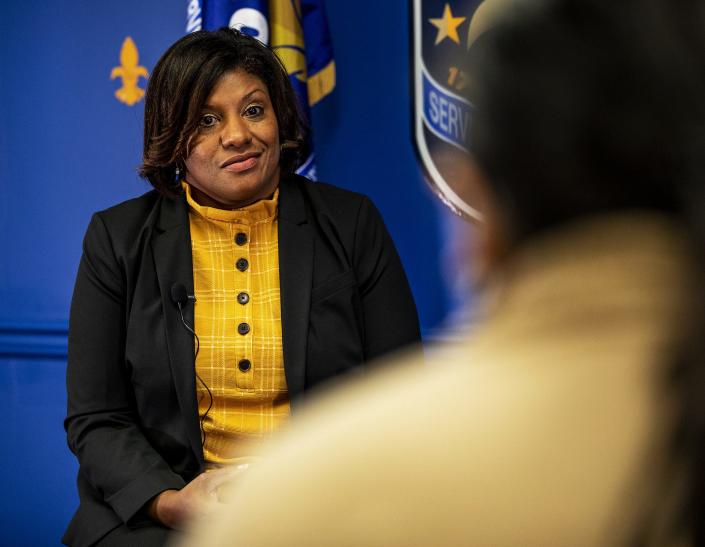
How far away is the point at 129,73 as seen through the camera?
282 centimetres

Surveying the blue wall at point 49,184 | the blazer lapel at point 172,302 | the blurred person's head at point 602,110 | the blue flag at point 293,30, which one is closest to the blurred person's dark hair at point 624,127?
the blurred person's head at point 602,110

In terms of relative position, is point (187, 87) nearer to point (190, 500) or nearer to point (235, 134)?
point (235, 134)

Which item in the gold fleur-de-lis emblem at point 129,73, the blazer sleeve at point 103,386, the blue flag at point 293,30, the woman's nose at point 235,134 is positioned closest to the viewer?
the blazer sleeve at point 103,386

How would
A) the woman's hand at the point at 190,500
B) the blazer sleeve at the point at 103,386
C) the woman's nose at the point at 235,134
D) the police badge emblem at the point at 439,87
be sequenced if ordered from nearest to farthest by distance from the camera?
the woman's hand at the point at 190,500 < the blazer sleeve at the point at 103,386 < the woman's nose at the point at 235,134 < the police badge emblem at the point at 439,87

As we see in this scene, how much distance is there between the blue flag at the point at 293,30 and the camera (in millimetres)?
2309

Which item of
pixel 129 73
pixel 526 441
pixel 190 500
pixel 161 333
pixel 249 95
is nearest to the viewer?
pixel 526 441

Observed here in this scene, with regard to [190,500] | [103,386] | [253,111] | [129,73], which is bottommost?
[190,500]

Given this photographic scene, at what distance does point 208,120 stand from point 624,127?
4.44 ft

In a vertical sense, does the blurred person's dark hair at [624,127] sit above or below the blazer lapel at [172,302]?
above

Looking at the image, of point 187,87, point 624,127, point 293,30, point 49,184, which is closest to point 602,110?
point 624,127

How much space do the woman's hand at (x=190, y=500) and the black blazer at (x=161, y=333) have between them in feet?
0.11

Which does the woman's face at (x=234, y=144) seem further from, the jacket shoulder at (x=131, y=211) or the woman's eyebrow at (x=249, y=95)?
the jacket shoulder at (x=131, y=211)

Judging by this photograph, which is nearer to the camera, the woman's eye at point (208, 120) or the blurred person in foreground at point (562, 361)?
the blurred person in foreground at point (562, 361)

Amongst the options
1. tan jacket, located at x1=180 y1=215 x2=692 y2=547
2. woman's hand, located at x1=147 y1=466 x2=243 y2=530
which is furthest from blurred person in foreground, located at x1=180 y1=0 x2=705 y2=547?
woman's hand, located at x1=147 y1=466 x2=243 y2=530
